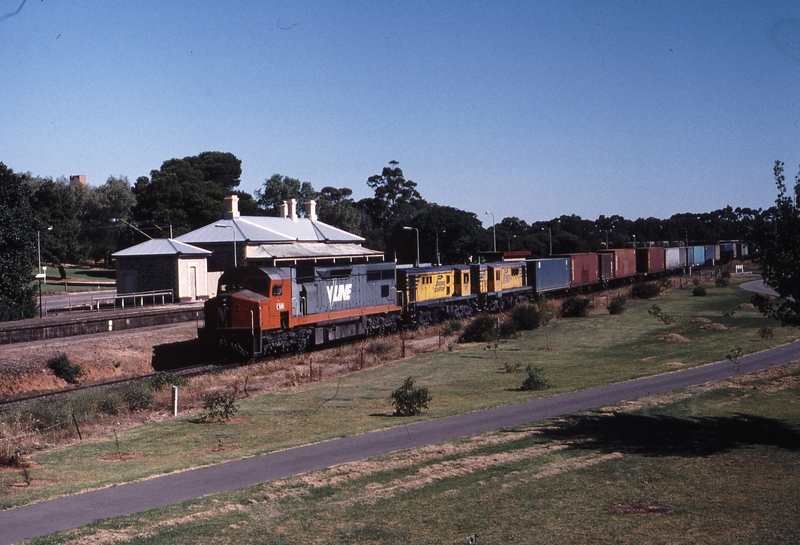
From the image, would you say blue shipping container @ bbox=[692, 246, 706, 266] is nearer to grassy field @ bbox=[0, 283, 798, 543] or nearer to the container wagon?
the container wagon

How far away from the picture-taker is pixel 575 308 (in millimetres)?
52656

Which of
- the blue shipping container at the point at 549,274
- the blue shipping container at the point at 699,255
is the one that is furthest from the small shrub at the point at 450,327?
the blue shipping container at the point at 699,255

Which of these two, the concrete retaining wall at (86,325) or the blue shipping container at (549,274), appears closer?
the concrete retaining wall at (86,325)

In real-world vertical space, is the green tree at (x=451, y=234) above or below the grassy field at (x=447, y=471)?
above

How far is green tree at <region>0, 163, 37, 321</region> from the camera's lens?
44806 millimetres

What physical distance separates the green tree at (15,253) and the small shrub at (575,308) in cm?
3597

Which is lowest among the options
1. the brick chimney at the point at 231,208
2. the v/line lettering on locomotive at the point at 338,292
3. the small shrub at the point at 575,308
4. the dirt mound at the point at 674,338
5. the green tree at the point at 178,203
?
the dirt mound at the point at 674,338

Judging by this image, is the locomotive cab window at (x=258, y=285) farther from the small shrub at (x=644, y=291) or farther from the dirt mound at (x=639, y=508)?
the small shrub at (x=644, y=291)

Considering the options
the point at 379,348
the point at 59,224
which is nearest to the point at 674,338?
the point at 379,348

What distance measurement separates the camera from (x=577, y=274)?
2655 inches

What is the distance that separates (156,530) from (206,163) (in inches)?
4862

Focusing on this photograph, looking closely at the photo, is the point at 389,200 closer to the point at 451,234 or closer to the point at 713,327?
the point at 451,234

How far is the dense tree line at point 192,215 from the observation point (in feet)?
167

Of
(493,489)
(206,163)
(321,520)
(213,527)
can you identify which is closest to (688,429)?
(493,489)
